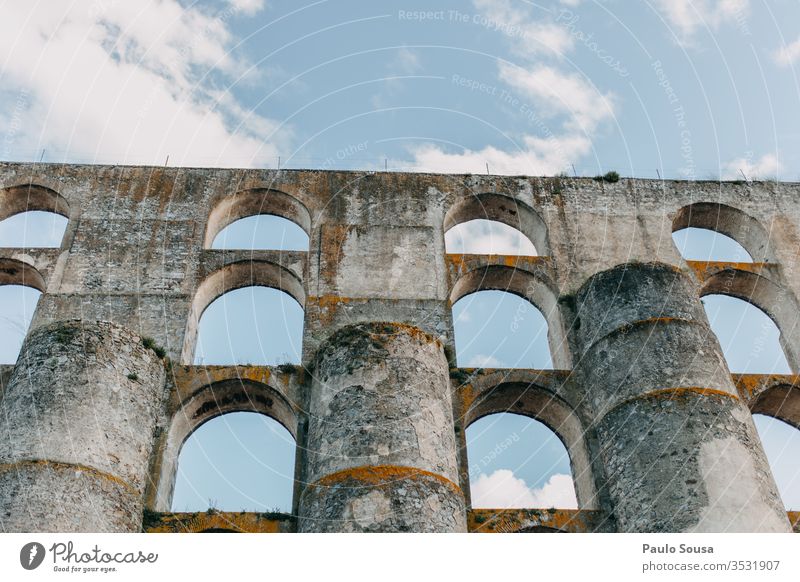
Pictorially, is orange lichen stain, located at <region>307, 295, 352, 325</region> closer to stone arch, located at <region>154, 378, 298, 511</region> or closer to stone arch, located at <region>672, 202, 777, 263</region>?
stone arch, located at <region>154, 378, 298, 511</region>

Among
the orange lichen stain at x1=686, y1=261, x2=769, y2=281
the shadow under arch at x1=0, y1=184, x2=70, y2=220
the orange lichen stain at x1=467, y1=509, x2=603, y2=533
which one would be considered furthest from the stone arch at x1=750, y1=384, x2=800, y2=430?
the shadow under arch at x1=0, y1=184, x2=70, y2=220

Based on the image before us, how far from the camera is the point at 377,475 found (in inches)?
490

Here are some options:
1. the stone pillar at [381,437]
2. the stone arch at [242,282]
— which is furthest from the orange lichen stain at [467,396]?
the stone arch at [242,282]

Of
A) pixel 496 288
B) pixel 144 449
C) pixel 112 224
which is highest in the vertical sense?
pixel 112 224

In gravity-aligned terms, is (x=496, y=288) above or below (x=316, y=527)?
above

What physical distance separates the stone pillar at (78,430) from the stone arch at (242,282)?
107 inches

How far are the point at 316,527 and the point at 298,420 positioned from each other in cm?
313

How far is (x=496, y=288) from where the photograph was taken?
1866cm

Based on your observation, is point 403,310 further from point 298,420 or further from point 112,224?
point 112,224

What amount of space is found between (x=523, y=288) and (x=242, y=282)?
6349 millimetres

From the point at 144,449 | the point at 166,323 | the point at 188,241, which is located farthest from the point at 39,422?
the point at 188,241
